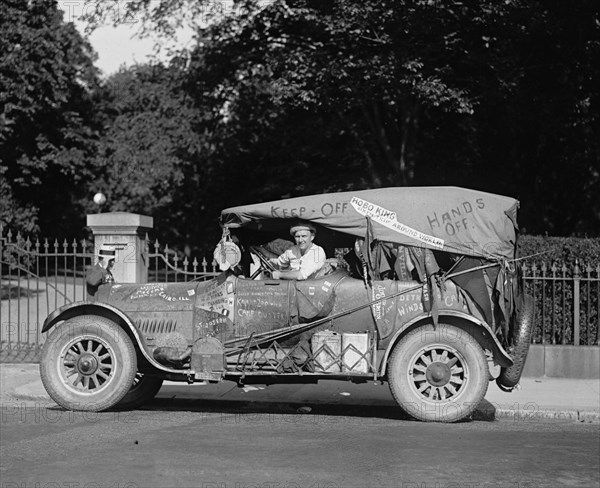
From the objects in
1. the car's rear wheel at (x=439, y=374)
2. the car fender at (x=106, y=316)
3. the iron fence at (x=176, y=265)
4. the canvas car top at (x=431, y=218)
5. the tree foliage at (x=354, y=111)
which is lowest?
the car's rear wheel at (x=439, y=374)

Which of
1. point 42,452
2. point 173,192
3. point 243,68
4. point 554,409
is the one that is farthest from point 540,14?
point 173,192

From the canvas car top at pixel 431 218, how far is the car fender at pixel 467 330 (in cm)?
65

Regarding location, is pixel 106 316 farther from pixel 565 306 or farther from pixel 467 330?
pixel 565 306

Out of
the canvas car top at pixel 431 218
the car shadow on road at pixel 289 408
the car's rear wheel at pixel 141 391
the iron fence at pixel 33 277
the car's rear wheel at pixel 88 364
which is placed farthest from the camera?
the iron fence at pixel 33 277

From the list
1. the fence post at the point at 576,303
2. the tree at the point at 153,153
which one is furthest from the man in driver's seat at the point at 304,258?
the tree at the point at 153,153

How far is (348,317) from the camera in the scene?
8695 mm

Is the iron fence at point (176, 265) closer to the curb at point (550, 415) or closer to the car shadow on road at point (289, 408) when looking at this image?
the car shadow on road at point (289, 408)

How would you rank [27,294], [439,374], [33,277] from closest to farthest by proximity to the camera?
[439,374] → [27,294] → [33,277]

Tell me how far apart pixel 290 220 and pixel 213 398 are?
8.09 feet

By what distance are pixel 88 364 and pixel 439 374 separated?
3482mm

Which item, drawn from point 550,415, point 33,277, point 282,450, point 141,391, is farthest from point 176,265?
point 33,277

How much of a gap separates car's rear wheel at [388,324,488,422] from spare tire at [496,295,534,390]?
0.30 m

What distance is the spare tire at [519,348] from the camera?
8.58 meters

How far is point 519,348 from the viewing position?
8578mm
